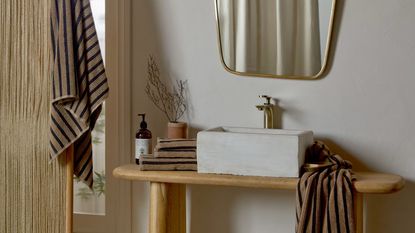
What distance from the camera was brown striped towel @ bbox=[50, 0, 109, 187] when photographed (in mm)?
2209

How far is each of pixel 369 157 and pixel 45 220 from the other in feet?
3.77

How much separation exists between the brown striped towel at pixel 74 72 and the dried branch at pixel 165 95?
0.24m

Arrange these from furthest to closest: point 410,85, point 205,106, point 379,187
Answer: point 205,106, point 410,85, point 379,187

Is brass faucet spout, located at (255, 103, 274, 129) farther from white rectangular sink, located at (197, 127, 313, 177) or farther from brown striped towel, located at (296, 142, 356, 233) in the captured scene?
brown striped towel, located at (296, 142, 356, 233)

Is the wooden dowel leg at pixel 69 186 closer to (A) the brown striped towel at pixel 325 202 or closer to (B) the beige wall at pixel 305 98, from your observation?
(B) the beige wall at pixel 305 98

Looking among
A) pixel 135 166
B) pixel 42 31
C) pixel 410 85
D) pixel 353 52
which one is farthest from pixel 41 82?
pixel 410 85

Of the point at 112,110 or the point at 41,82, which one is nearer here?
the point at 41,82

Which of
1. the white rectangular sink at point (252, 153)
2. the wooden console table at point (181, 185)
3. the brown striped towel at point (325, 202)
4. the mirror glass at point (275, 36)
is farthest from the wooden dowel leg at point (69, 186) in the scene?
the brown striped towel at point (325, 202)

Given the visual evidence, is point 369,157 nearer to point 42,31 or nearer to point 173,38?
point 173,38

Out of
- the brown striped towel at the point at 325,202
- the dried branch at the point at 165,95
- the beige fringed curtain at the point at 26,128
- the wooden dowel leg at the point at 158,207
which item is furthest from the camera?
the dried branch at the point at 165,95

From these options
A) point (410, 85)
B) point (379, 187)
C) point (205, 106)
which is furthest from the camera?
point (205, 106)

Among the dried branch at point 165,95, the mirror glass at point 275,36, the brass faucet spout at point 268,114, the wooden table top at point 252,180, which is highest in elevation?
the mirror glass at point 275,36

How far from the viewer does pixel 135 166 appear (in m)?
2.27

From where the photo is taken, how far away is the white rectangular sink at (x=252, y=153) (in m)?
2.01
